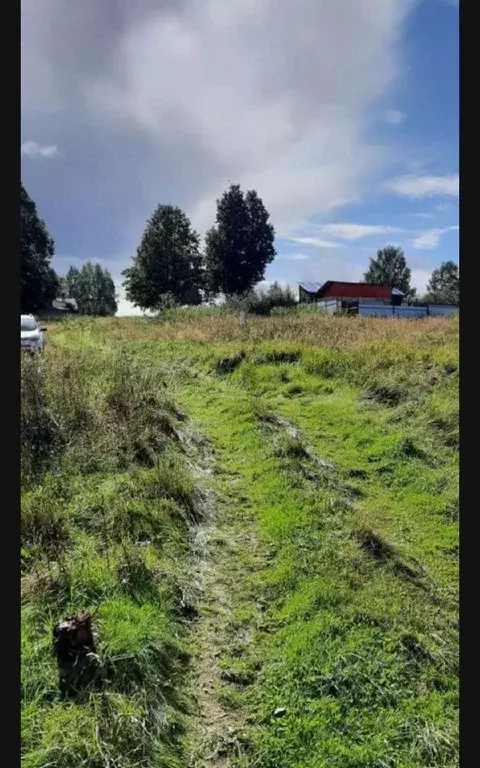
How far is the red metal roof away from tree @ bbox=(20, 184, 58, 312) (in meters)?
23.2

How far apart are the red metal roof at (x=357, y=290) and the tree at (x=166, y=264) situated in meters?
12.0

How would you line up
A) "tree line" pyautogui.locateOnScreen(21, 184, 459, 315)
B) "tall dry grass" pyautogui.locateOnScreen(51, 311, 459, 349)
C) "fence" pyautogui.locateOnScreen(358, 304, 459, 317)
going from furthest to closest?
"tree line" pyautogui.locateOnScreen(21, 184, 459, 315)
"fence" pyautogui.locateOnScreen(358, 304, 459, 317)
"tall dry grass" pyautogui.locateOnScreen(51, 311, 459, 349)

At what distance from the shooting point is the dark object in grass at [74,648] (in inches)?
101

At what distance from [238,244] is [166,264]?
6.69 m

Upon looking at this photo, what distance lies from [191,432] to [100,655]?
15.3 feet

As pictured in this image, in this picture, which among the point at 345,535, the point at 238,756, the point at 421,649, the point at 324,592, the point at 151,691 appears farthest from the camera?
the point at 345,535

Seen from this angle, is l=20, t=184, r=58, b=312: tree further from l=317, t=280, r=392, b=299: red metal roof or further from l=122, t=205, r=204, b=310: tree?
l=317, t=280, r=392, b=299: red metal roof

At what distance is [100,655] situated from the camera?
2670 mm

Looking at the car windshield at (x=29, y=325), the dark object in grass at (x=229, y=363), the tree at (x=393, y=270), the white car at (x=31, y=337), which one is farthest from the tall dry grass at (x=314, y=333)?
the tree at (x=393, y=270)

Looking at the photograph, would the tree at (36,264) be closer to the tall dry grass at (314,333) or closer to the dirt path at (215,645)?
the tall dry grass at (314,333)

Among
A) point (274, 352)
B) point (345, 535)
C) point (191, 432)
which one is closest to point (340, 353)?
point (274, 352)

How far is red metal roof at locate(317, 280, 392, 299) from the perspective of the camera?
39375mm

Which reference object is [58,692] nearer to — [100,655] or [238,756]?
[100,655]

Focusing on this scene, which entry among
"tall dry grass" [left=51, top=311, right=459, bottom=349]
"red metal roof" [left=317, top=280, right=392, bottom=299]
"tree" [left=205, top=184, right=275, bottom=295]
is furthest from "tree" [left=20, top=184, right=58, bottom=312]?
"red metal roof" [left=317, top=280, right=392, bottom=299]
